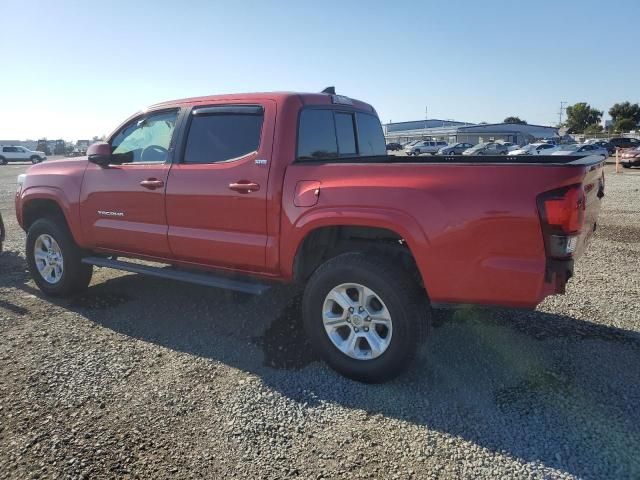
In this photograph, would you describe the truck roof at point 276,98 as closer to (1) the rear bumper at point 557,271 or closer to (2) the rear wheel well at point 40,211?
(2) the rear wheel well at point 40,211

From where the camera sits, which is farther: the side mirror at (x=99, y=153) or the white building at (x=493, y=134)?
the white building at (x=493, y=134)

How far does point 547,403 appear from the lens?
303 centimetres

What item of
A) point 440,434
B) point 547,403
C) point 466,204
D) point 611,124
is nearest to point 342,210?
point 466,204

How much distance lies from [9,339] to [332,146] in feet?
10.6

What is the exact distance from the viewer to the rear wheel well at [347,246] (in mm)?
3373

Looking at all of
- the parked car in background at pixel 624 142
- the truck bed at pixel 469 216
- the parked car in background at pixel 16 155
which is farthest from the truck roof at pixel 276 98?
the parked car in background at pixel 624 142

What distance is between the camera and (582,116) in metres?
81.1

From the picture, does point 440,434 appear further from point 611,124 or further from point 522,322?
point 611,124

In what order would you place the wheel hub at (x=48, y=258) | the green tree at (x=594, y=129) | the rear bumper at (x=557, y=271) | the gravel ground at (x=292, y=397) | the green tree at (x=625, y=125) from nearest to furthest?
the gravel ground at (x=292, y=397), the rear bumper at (x=557, y=271), the wheel hub at (x=48, y=258), the green tree at (x=625, y=125), the green tree at (x=594, y=129)

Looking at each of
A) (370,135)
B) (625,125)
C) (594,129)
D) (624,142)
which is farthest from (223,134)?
(594,129)

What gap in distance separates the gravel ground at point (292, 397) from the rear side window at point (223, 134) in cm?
153

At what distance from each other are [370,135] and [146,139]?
7.15 ft

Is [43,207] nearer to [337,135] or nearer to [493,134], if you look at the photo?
[337,135]

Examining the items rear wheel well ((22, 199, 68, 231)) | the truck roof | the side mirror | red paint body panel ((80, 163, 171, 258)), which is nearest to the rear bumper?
the truck roof
